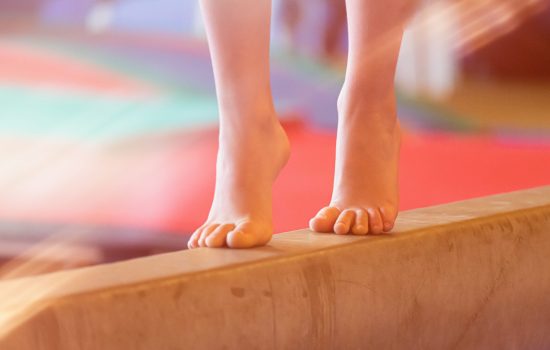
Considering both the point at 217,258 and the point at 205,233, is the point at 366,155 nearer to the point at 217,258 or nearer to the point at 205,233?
the point at 205,233

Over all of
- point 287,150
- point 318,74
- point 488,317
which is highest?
point 318,74

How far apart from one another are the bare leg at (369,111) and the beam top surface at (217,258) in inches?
2.0

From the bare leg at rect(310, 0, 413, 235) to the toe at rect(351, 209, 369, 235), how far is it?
48 mm

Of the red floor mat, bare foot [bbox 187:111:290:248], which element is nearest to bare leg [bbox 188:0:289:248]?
bare foot [bbox 187:111:290:248]

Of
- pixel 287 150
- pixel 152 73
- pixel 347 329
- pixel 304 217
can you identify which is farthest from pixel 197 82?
pixel 347 329

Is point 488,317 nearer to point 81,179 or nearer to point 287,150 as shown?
point 287,150

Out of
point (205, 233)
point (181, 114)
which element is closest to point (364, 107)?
point (205, 233)

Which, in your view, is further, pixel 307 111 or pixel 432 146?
pixel 307 111

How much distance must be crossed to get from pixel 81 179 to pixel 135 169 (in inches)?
7.7

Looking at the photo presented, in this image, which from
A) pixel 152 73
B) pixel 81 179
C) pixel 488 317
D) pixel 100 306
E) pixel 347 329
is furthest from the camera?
pixel 152 73

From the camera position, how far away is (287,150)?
938mm

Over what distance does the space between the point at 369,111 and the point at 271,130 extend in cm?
11

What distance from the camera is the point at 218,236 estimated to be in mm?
793

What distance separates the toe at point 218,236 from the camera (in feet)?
2.57
